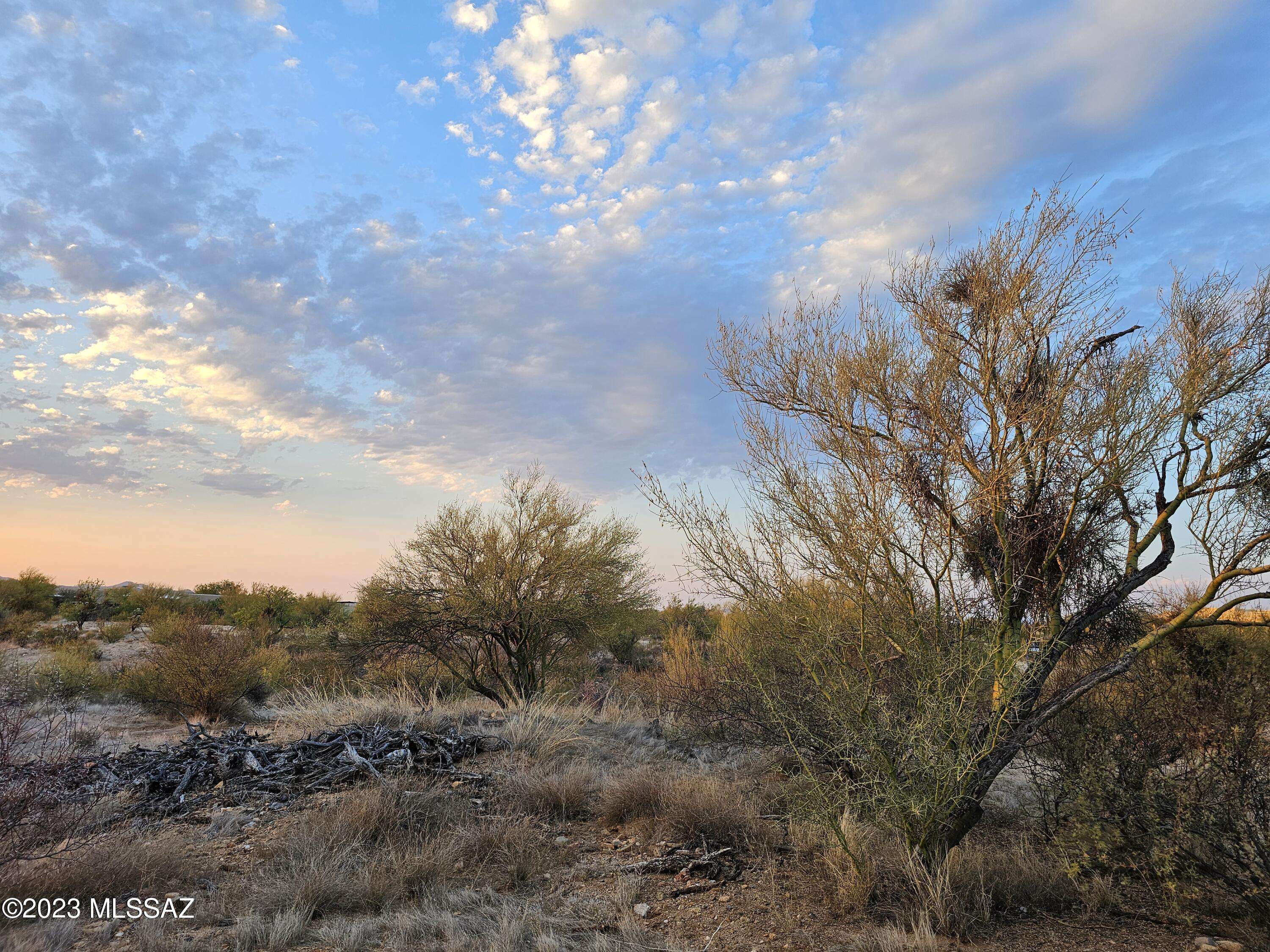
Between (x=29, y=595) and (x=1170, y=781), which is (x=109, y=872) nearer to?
(x=1170, y=781)

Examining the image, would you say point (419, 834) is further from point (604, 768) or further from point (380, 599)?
point (380, 599)

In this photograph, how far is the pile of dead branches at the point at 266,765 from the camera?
24.5 ft

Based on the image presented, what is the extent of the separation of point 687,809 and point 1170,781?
4.07 meters

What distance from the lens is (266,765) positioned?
8.33 m

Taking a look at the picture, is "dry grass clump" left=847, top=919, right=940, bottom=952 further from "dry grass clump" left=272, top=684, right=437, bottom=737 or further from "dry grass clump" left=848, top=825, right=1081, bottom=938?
"dry grass clump" left=272, top=684, right=437, bottom=737

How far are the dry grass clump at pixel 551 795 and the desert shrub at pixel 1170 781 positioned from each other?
4714 millimetres

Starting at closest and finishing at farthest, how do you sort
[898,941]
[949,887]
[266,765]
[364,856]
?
[898,941] < [949,887] < [364,856] < [266,765]

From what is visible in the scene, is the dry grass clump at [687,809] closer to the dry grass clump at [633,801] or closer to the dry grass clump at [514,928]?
the dry grass clump at [633,801]

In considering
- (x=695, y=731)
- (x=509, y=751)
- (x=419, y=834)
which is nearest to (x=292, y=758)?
(x=509, y=751)

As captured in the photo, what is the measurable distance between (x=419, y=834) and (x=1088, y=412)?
6.96 m

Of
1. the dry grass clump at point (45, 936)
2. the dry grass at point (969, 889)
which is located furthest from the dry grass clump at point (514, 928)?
the dry grass clump at point (45, 936)

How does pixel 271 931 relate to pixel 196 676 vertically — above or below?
below

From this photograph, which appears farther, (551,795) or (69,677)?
(69,677)

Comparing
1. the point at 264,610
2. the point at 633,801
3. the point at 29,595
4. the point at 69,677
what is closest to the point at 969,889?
the point at 633,801
